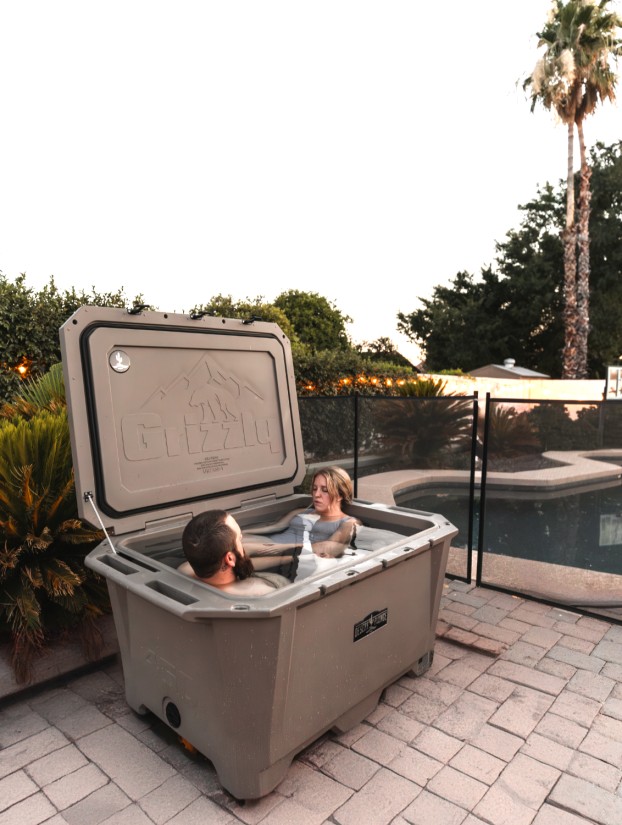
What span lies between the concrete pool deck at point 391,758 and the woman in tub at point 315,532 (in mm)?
771

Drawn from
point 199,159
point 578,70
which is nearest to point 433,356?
point 578,70

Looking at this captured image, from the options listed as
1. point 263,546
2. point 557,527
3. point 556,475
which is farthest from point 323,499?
point 556,475

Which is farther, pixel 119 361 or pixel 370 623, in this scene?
pixel 119 361

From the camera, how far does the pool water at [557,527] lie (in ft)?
11.5

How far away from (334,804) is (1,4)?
745cm

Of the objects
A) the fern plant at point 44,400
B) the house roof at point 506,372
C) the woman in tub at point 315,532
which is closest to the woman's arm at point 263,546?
the woman in tub at point 315,532

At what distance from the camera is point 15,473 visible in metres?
2.62

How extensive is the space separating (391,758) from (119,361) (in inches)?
81.4

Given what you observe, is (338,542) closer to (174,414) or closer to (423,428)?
(174,414)

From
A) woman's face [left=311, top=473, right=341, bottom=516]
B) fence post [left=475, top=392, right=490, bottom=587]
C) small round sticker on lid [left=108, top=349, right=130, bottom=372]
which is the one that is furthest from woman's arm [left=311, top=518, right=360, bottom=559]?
fence post [left=475, top=392, right=490, bottom=587]

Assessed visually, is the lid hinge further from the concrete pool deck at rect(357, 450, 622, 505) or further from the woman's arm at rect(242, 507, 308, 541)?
the concrete pool deck at rect(357, 450, 622, 505)

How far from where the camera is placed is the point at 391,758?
202cm

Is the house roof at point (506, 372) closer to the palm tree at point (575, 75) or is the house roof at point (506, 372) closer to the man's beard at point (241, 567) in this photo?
the palm tree at point (575, 75)

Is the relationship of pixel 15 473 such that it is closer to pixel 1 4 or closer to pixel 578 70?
pixel 1 4
